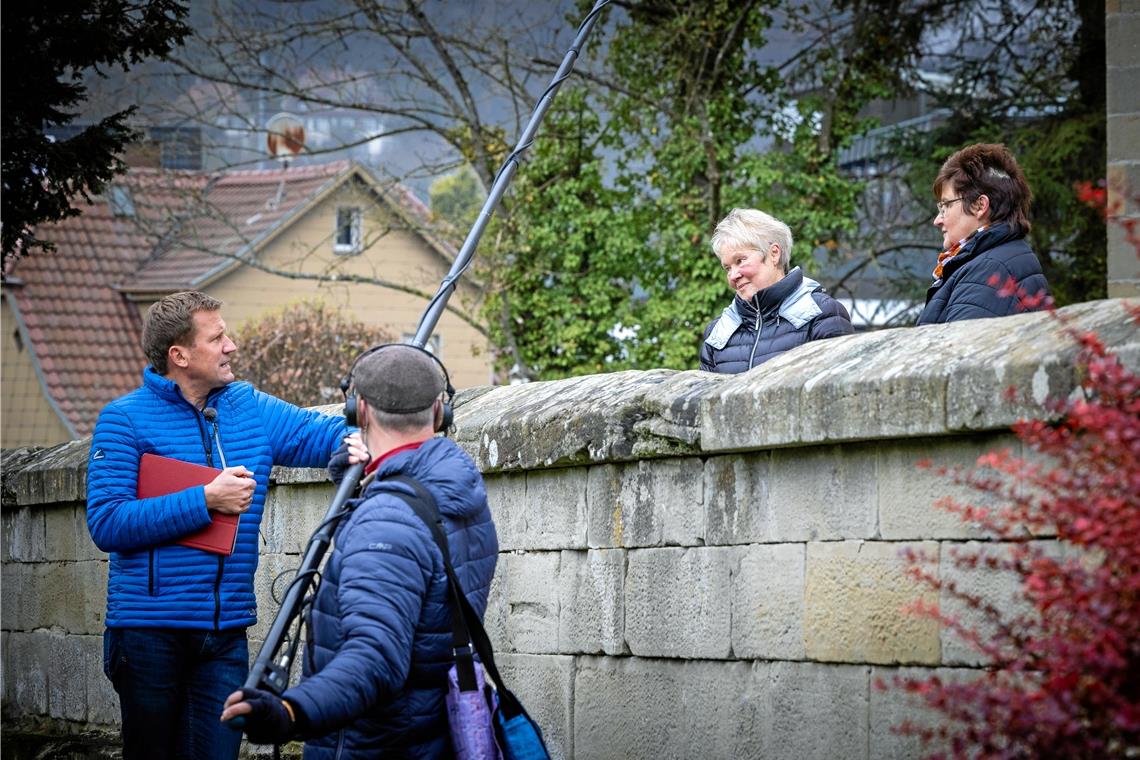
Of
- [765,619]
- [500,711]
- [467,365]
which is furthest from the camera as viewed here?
[467,365]

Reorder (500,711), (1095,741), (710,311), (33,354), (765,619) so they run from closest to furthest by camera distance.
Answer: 1. (1095,741)
2. (500,711)
3. (765,619)
4. (710,311)
5. (33,354)

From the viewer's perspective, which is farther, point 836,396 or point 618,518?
point 618,518

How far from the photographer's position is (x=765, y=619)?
435 cm

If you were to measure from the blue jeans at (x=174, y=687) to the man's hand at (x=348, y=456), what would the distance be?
1149 millimetres

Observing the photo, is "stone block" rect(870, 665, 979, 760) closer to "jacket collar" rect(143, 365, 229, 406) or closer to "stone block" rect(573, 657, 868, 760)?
"stone block" rect(573, 657, 868, 760)

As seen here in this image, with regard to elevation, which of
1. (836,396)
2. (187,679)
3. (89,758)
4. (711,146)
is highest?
(711,146)

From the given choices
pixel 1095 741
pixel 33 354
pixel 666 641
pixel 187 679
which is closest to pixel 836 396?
pixel 666 641

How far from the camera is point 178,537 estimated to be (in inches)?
188

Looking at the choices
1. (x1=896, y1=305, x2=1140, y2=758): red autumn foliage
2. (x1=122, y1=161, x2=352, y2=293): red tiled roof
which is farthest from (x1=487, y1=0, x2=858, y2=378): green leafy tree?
(x1=122, y1=161, x2=352, y2=293): red tiled roof

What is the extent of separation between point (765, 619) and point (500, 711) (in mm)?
1024

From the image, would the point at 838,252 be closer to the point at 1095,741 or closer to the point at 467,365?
the point at 1095,741

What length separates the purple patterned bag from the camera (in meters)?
3.55

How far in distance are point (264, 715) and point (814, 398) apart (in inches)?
66.5

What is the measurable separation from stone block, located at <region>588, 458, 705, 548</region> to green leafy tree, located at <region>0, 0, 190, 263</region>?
4332 mm
